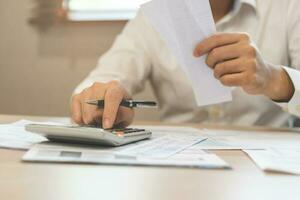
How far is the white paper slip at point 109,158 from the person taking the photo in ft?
1.75

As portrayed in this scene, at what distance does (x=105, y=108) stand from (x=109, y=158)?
248mm

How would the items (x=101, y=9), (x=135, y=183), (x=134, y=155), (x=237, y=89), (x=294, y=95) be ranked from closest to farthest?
(x=135, y=183) → (x=134, y=155) → (x=294, y=95) → (x=237, y=89) → (x=101, y=9)

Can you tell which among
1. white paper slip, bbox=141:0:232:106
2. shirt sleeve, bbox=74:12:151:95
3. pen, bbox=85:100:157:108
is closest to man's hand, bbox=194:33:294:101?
white paper slip, bbox=141:0:232:106

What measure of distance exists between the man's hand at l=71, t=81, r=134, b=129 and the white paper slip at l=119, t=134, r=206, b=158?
3.9 inches

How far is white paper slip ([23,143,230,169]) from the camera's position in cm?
53

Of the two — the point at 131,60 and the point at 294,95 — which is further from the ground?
the point at 131,60

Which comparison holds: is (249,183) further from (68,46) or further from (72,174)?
(68,46)

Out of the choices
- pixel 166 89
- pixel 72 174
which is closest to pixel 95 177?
pixel 72 174

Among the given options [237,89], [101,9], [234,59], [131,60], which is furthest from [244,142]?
[101,9]

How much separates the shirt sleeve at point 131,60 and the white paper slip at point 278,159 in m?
0.73

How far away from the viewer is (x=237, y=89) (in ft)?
4.19

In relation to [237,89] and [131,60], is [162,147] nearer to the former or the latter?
[237,89]

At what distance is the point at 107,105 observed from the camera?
0.80 m

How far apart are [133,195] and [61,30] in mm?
1536
